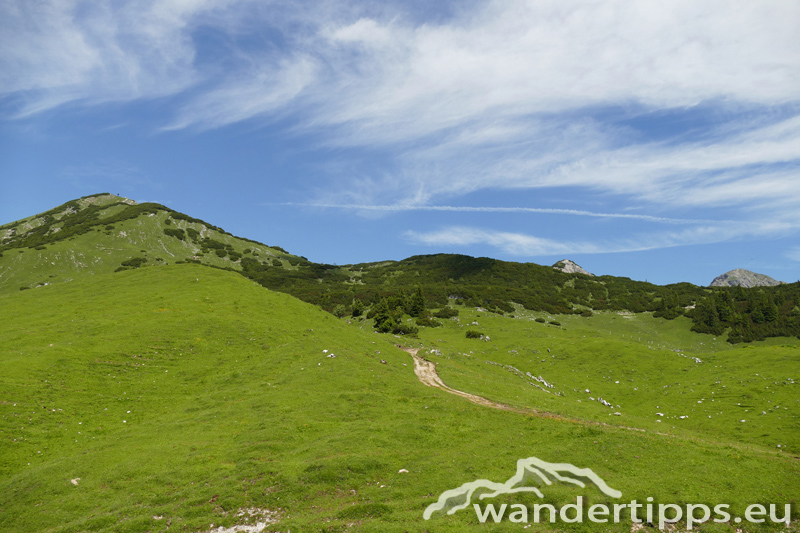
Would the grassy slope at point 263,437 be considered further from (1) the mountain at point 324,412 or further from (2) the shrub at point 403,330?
(2) the shrub at point 403,330

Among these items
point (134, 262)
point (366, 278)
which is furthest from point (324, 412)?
point (366, 278)

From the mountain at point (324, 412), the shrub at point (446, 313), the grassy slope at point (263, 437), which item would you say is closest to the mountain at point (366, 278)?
the shrub at point (446, 313)

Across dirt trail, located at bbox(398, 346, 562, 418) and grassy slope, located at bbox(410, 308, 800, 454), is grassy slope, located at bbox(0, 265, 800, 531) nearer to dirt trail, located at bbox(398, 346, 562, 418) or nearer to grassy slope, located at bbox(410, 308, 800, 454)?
grassy slope, located at bbox(410, 308, 800, 454)

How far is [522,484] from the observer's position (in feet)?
64.2

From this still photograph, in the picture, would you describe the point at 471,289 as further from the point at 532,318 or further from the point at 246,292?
the point at 246,292

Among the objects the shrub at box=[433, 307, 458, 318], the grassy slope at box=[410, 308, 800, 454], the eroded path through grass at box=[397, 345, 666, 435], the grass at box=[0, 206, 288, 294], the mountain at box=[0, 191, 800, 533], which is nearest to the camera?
the mountain at box=[0, 191, 800, 533]

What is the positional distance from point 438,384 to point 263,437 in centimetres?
2157

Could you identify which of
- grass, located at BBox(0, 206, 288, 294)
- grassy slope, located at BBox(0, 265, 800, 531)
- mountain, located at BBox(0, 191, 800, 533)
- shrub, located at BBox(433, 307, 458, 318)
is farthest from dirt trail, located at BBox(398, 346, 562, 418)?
grass, located at BBox(0, 206, 288, 294)

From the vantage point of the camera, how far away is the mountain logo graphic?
1844 cm

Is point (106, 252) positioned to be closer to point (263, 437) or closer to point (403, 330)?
point (403, 330)

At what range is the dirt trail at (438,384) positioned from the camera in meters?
35.1

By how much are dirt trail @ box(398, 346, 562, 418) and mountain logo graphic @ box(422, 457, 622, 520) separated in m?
12.5

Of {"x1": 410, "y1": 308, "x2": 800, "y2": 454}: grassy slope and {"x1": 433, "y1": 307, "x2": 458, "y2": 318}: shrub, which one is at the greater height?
{"x1": 433, "y1": 307, "x2": 458, "y2": 318}: shrub

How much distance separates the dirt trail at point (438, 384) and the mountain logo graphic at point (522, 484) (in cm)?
1251
